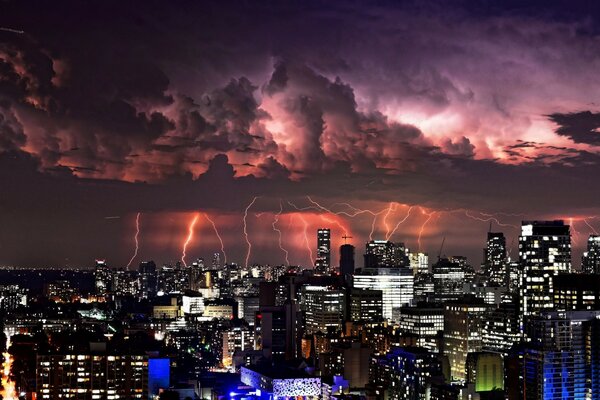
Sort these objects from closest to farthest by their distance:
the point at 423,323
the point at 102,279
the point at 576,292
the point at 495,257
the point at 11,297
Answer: the point at 576,292, the point at 423,323, the point at 495,257, the point at 11,297, the point at 102,279

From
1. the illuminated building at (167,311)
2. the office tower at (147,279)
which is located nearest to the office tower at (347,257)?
the illuminated building at (167,311)

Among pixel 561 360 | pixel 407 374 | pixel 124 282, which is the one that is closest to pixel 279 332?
pixel 407 374

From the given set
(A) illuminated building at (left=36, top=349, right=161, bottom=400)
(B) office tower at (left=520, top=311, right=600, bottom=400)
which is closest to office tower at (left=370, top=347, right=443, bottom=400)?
(B) office tower at (left=520, top=311, right=600, bottom=400)

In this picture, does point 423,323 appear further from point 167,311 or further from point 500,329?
point 167,311

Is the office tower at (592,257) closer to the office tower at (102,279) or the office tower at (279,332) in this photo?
the office tower at (279,332)

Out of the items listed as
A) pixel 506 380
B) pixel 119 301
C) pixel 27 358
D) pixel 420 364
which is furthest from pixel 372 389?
pixel 119 301

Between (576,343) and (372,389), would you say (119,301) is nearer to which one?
(372,389)
